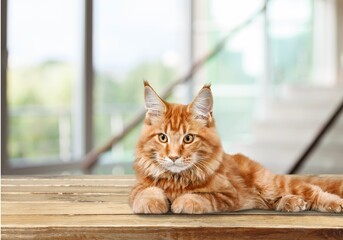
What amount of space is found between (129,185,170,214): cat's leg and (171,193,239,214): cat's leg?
0.08 feet

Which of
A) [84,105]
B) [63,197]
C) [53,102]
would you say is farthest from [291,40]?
[63,197]

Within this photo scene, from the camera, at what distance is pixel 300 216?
4.41ft

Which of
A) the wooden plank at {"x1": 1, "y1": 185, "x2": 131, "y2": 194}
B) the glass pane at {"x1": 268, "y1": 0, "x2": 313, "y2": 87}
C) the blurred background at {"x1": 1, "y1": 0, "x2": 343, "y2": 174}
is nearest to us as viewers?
the wooden plank at {"x1": 1, "y1": 185, "x2": 131, "y2": 194}

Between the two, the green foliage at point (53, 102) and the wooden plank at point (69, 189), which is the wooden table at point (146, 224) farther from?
the green foliage at point (53, 102)

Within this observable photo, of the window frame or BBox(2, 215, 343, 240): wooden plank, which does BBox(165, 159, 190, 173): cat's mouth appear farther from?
the window frame

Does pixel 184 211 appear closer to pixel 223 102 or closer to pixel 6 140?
pixel 6 140

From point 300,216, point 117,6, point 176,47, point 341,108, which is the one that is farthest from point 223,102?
point 300,216

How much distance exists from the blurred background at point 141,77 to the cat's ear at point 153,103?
9.58ft

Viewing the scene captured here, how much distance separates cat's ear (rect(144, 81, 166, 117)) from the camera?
1301 millimetres

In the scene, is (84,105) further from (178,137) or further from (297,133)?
(178,137)

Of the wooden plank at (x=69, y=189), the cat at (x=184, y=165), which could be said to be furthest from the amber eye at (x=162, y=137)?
the wooden plank at (x=69, y=189)

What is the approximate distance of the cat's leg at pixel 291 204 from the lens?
1.39 meters

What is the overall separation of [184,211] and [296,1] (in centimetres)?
514

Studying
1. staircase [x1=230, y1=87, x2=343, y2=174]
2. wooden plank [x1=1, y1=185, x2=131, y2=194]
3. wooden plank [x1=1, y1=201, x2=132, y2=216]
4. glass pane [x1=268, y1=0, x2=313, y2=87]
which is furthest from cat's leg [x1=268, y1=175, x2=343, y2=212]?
glass pane [x1=268, y1=0, x2=313, y2=87]
